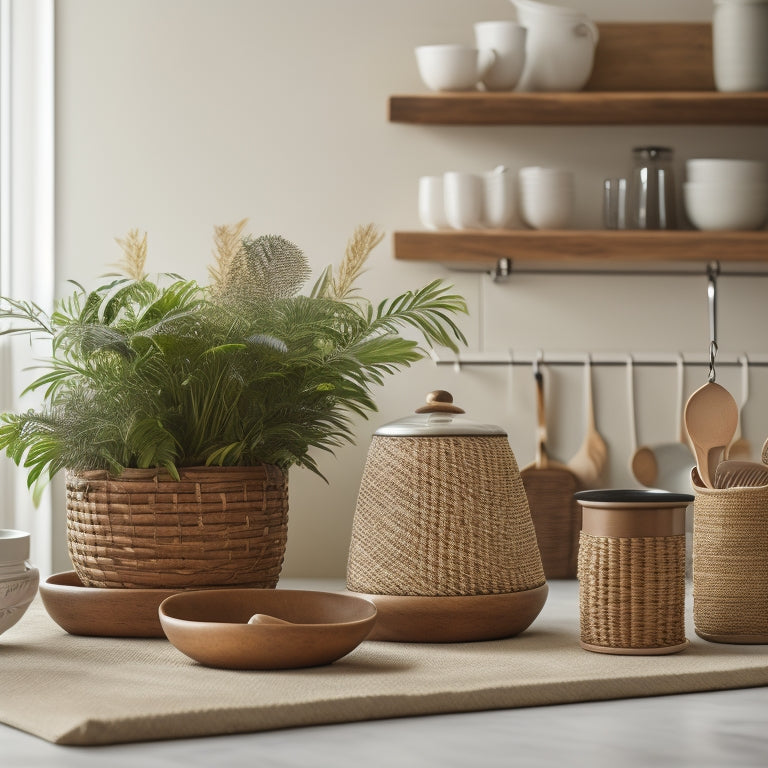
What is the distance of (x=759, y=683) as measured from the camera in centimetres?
82

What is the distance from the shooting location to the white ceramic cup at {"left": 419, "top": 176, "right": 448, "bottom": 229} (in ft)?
5.44

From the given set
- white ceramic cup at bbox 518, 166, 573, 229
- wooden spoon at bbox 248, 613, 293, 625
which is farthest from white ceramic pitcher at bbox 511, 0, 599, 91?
wooden spoon at bbox 248, 613, 293, 625

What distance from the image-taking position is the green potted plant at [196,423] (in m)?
0.98

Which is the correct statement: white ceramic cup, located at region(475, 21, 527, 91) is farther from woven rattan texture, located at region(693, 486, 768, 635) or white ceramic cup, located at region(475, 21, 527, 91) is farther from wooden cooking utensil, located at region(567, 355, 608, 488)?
woven rattan texture, located at region(693, 486, 768, 635)

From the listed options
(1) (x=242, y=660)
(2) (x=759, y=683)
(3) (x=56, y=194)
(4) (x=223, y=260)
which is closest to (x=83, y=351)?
(4) (x=223, y=260)

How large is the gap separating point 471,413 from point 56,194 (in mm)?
743

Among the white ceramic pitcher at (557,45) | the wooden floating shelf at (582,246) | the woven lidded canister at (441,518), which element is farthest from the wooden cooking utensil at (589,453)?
the woven lidded canister at (441,518)

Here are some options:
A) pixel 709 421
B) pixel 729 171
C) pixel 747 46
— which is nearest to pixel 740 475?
pixel 709 421

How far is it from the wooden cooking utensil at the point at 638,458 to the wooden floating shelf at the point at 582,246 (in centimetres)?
19

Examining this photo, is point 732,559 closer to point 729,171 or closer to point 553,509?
point 553,509

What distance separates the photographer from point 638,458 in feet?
5.63

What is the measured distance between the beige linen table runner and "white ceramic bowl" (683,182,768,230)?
86cm

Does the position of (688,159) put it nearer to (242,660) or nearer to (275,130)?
(275,130)

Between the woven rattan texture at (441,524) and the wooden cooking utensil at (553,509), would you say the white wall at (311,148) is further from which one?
the woven rattan texture at (441,524)
